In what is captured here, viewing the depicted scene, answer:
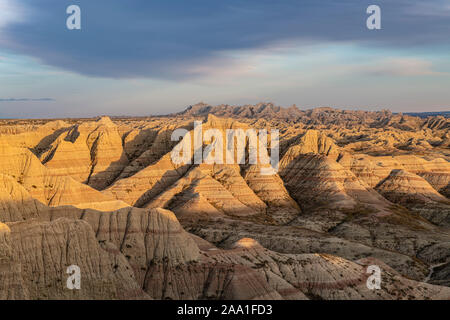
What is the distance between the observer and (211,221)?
114188mm

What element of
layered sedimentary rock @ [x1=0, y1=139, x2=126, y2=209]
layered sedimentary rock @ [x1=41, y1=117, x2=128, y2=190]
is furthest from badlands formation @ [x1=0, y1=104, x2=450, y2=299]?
layered sedimentary rock @ [x1=41, y1=117, x2=128, y2=190]

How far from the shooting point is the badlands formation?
48.5m

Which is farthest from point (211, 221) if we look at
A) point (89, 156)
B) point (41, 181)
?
point (89, 156)

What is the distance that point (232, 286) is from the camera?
5191cm

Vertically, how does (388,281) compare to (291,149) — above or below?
below

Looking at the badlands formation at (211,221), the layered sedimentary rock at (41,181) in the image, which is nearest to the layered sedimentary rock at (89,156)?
the badlands formation at (211,221)

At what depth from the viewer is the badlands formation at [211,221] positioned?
48.5 metres

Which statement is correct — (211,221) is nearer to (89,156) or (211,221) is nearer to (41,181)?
(41,181)

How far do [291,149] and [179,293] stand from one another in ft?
402

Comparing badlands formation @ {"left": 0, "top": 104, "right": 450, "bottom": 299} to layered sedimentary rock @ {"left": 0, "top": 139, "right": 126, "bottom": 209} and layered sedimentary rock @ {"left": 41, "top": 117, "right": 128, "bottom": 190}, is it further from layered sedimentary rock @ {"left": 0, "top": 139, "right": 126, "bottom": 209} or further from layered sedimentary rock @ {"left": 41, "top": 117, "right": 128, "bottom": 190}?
layered sedimentary rock @ {"left": 41, "top": 117, "right": 128, "bottom": 190}

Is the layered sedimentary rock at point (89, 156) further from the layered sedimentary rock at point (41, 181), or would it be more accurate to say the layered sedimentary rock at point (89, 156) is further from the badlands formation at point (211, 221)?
the layered sedimentary rock at point (41, 181)

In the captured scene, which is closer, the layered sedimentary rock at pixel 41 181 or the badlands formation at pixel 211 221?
the badlands formation at pixel 211 221
